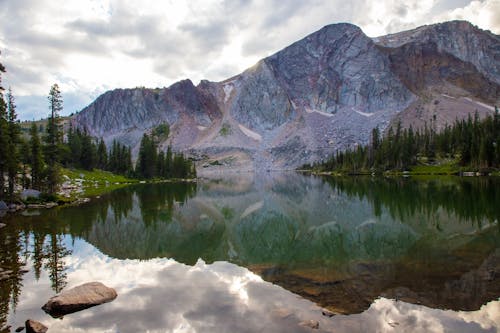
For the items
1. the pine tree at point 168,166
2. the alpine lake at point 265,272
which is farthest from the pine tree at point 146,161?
the alpine lake at point 265,272

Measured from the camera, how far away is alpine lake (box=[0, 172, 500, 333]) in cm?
1242

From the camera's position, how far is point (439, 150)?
462 ft

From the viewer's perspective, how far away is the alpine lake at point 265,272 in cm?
1242

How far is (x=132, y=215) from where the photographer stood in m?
41.4

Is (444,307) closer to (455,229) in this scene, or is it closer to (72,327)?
(72,327)

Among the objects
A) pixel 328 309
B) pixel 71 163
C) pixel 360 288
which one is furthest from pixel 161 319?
pixel 71 163

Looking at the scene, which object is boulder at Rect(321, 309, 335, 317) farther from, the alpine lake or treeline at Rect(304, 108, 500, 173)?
treeline at Rect(304, 108, 500, 173)

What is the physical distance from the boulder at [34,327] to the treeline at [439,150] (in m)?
120

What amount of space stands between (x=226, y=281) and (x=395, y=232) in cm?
1708


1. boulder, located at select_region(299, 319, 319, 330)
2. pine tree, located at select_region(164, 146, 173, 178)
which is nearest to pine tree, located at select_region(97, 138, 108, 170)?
pine tree, located at select_region(164, 146, 173, 178)

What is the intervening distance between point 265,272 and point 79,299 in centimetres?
884

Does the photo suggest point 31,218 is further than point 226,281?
Yes

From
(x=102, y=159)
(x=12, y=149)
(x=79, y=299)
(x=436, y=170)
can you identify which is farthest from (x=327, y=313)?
(x=436, y=170)

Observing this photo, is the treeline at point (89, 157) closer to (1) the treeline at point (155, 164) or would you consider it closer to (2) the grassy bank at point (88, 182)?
(2) the grassy bank at point (88, 182)
